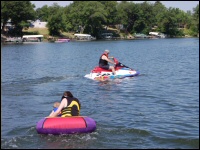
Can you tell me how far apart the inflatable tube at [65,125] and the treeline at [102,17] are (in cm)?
8655

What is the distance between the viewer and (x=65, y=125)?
1170 centimetres

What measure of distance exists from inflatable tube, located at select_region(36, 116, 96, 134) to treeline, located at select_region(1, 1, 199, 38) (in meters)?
86.6

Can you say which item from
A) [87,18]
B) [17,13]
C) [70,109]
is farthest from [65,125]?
[87,18]

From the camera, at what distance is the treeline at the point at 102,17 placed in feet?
323

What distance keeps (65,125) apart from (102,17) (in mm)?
103148

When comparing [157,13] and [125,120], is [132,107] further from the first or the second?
[157,13]

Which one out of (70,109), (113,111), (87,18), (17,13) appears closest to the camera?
(70,109)

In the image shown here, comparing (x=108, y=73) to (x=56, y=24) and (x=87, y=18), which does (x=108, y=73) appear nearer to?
(x=56, y=24)

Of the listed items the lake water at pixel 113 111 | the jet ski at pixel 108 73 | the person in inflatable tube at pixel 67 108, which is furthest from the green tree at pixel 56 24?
the person in inflatable tube at pixel 67 108

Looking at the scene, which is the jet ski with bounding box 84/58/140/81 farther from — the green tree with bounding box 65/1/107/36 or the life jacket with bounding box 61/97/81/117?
the green tree with bounding box 65/1/107/36

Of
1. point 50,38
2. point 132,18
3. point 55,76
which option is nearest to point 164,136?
point 55,76

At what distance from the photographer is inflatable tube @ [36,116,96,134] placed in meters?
11.7

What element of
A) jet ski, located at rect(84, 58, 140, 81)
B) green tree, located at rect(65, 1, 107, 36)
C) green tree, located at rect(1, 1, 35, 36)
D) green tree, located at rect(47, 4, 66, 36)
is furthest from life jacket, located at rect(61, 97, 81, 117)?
green tree, located at rect(65, 1, 107, 36)

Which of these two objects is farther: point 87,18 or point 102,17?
point 87,18
